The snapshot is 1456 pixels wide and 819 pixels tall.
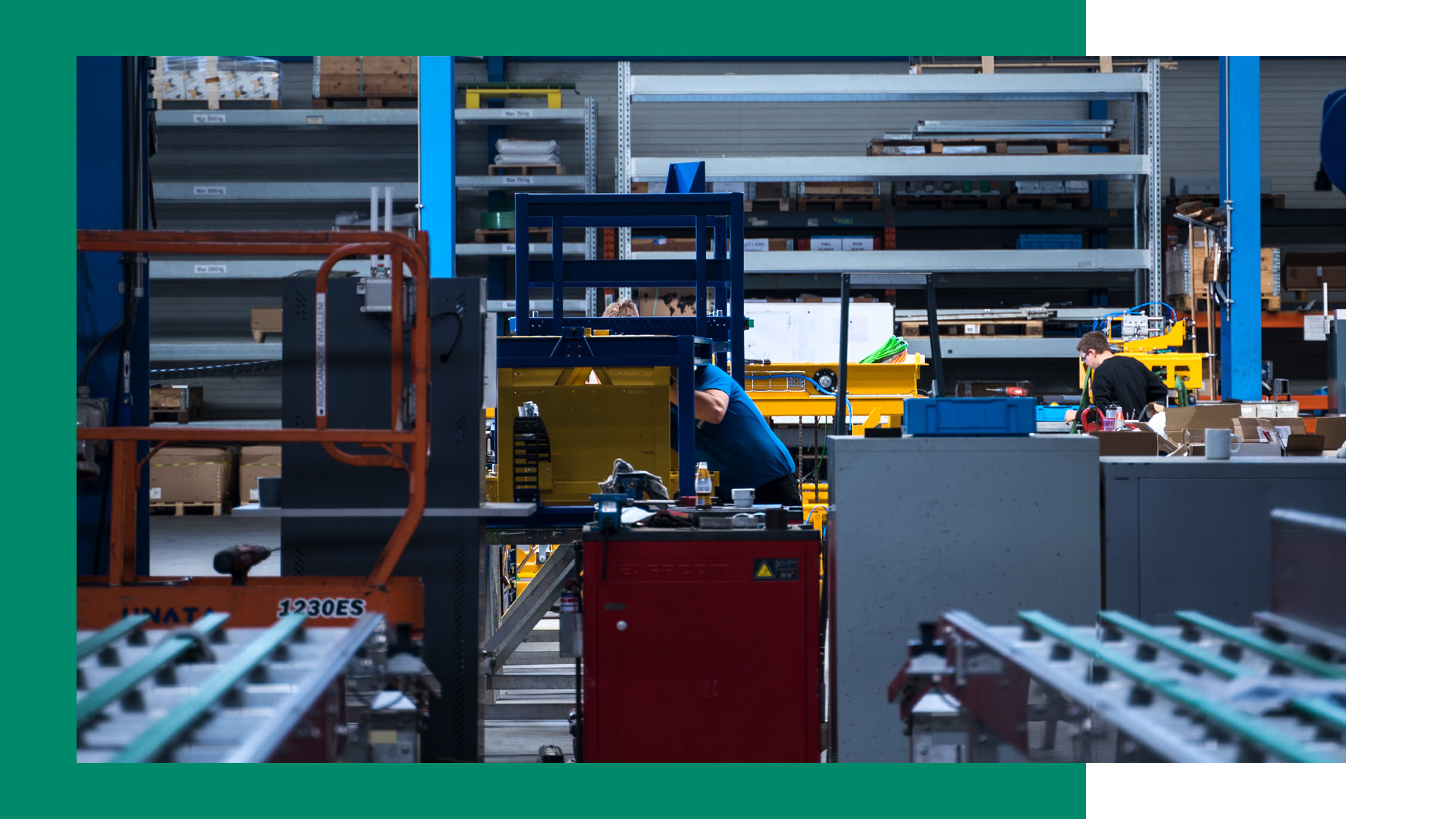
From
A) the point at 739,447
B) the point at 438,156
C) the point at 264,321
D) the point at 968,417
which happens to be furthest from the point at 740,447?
the point at 264,321

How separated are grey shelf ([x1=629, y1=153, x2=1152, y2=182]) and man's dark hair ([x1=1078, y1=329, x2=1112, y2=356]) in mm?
2604

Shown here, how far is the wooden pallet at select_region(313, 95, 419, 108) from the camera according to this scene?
444 inches

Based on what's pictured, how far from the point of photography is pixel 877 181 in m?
11.4

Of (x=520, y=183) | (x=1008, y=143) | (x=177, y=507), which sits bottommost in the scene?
(x=177, y=507)

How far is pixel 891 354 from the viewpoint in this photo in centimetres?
672

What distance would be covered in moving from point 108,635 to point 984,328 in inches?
337

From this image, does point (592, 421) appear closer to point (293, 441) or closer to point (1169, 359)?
point (293, 441)

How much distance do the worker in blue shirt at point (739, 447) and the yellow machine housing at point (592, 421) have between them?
0.36m

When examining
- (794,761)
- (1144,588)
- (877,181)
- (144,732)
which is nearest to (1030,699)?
(1144,588)

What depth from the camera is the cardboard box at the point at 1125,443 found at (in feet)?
10.7

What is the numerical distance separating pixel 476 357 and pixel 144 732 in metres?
1.25

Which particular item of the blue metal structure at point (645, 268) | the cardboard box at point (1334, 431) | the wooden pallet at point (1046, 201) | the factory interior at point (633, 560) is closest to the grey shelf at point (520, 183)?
the wooden pallet at point (1046, 201)

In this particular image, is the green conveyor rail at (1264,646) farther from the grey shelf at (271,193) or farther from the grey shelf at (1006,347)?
the grey shelf at (271,193)

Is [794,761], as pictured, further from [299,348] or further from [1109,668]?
[299,348]
